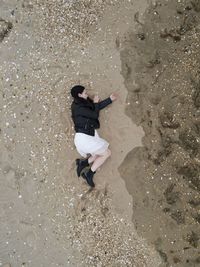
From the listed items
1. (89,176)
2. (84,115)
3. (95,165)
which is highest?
(84,115)

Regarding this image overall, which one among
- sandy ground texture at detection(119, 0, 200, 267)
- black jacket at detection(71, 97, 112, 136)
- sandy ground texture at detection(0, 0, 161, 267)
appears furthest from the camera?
sandy ground texture at detection(0, 0, 161, 267)

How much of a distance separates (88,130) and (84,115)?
0.65 ft

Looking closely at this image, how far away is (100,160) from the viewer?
7789mm

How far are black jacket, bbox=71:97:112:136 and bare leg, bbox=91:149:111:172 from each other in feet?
1.06

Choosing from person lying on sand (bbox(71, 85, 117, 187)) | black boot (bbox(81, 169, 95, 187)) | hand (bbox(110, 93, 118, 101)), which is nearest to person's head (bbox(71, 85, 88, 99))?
person lying on sand (bbox(71, 85, 117, 187))

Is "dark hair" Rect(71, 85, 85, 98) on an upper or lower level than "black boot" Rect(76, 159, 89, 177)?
upper

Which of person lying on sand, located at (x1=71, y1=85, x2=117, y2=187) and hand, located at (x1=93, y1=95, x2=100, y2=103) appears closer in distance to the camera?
person lying on sand, located at (x1=71, y1=85, x2=117, y2=187)

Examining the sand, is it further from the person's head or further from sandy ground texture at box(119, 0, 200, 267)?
the person's head

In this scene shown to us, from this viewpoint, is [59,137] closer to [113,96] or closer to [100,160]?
[100,160]

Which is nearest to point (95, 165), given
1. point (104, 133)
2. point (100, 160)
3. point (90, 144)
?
point (100, 160)

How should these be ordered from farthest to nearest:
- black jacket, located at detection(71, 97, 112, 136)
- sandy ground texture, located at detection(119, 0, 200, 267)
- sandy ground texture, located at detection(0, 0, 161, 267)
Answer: sandy ground texture, located at detection(0, 0, 161, 267) < sandy ground texture, located at detection(119, 0, 200, 267) < black jacket, located at detection(71, 97, 112, 136)

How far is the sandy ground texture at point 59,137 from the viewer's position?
7875mm

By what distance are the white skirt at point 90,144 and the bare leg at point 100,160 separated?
6cm

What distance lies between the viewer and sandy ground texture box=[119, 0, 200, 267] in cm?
775
